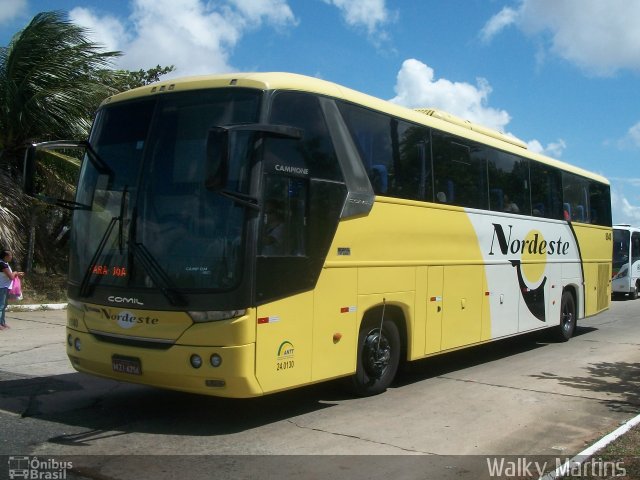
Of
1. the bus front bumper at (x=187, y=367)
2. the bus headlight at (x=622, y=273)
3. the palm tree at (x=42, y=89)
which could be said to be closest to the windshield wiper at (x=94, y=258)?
the bus front bumper at (x=187, y=367)

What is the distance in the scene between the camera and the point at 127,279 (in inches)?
264

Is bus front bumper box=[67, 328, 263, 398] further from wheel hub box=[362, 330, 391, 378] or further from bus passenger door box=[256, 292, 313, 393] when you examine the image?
wheel hub box=[362, 330, 391, 378]

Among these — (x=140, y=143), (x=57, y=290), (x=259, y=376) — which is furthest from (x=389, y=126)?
(x=57, y=290)

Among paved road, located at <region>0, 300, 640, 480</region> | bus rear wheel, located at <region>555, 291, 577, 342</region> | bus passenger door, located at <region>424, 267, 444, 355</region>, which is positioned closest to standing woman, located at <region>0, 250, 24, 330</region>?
paved road, located at <region>0, 300, 640, 480</region>

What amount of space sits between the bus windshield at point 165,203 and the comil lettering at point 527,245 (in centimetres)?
584

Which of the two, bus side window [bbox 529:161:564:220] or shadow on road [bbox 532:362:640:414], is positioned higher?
bus side window [bbox 529:161:564:220]

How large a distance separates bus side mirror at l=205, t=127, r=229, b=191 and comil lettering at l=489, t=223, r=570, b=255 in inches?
245

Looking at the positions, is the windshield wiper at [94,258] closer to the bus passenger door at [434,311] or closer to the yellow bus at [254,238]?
the yellow bus at [254,238]

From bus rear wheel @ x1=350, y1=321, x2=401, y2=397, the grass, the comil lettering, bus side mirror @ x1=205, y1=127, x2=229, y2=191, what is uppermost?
bus side mirror @ x1=205, y1=127, x2=229, y2=191

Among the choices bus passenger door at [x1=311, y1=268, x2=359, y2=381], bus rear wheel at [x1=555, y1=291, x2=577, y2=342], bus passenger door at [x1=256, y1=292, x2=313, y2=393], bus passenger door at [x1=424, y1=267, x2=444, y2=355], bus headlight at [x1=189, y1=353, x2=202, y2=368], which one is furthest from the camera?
bus rear wheel at [x1=555, y1=291, x2=577, y2=342]

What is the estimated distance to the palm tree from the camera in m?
15.9

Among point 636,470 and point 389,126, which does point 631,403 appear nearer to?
point 636,470

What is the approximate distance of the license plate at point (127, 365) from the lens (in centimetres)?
661

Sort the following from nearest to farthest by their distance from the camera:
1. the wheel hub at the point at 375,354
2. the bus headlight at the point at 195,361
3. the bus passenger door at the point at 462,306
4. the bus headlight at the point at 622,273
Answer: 1. the bus headlight at the point at 195,361
2. the wheel hub at the point at 375,354
3. the bus passenger door at the point at 462,306
4. the bus headlight at the point at 622,273
